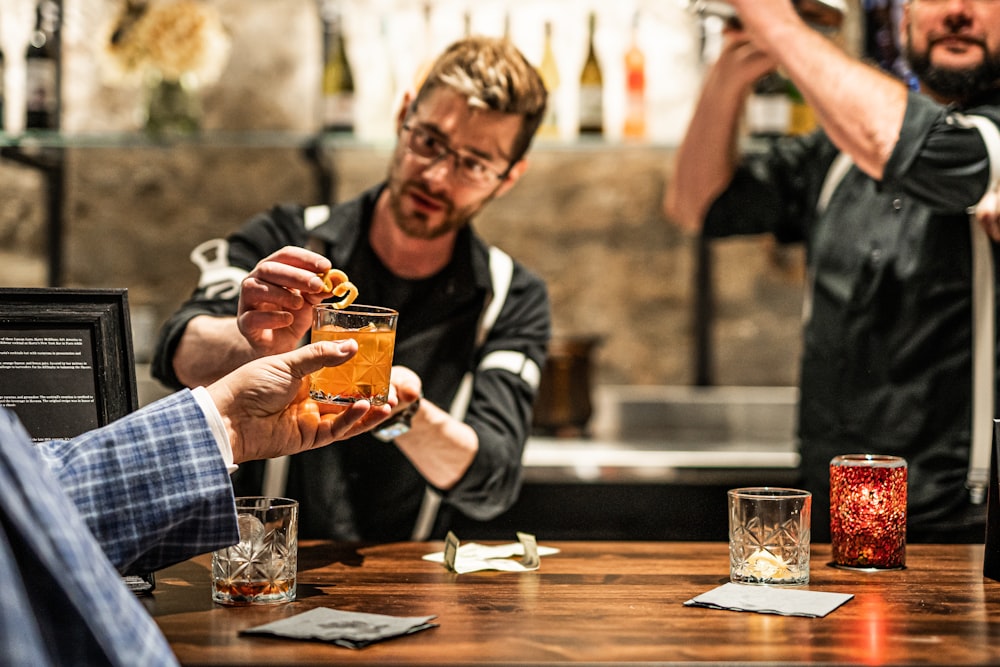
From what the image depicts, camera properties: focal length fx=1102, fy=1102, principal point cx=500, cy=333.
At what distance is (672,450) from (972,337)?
1175 millimetres

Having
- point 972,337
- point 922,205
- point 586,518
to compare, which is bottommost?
point 586,518

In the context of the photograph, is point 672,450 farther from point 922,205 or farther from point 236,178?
point 236,178

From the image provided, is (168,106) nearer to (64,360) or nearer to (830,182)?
(830,182)

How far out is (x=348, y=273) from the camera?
199cm

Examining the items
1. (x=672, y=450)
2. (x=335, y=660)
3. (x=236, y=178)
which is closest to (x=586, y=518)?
(x=672, y=450)

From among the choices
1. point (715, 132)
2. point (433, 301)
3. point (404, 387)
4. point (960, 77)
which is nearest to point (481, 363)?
point (433, 301)

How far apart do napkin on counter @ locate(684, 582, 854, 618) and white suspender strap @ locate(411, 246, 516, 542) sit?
30.4 inches

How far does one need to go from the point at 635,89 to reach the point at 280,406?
2282 millimetres

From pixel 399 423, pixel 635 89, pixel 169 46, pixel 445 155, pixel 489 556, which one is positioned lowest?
pixel 489 556

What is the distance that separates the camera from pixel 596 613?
118 cm

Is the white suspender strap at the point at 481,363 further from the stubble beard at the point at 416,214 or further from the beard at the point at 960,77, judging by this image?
the beard at the point at 960,77

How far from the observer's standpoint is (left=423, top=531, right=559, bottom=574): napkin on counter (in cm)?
142

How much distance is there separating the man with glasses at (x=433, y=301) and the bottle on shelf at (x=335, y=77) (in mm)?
1166

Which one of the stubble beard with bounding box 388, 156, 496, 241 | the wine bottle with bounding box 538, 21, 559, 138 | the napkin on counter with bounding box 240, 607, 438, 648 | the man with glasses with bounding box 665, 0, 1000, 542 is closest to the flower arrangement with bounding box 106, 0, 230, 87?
the wine bottle with bounding box 538, 21, 559, 138
